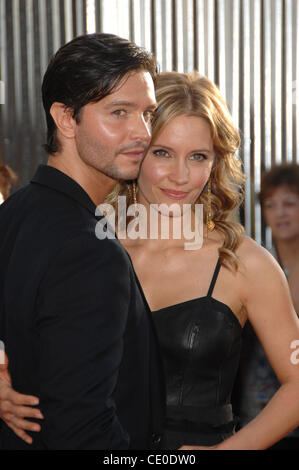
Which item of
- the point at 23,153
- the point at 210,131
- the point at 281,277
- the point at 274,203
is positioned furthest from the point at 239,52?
the point at 281,277

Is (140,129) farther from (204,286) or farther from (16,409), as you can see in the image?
(204,286)

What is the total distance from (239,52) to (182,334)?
6.50 ft

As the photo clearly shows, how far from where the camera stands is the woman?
1417 mm

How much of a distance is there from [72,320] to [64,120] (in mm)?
390

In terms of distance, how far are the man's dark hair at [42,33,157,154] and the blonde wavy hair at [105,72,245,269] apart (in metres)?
0.52

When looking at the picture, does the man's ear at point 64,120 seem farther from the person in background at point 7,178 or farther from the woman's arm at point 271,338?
the person in background at point 7,178

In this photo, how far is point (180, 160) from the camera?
61.1 inches

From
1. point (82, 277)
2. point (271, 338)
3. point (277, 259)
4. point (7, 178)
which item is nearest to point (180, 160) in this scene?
point (271, 338)

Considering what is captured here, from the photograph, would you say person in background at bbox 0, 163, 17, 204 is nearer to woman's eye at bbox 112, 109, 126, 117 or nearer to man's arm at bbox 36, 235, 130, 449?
woman's eye at bbox 112, 109, 126, 117

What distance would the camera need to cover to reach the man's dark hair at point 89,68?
1.00 metres

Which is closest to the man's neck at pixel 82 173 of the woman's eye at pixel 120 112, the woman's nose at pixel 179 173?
the woman's eye at pixel 120 112

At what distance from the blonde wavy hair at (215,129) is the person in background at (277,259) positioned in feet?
2.87
